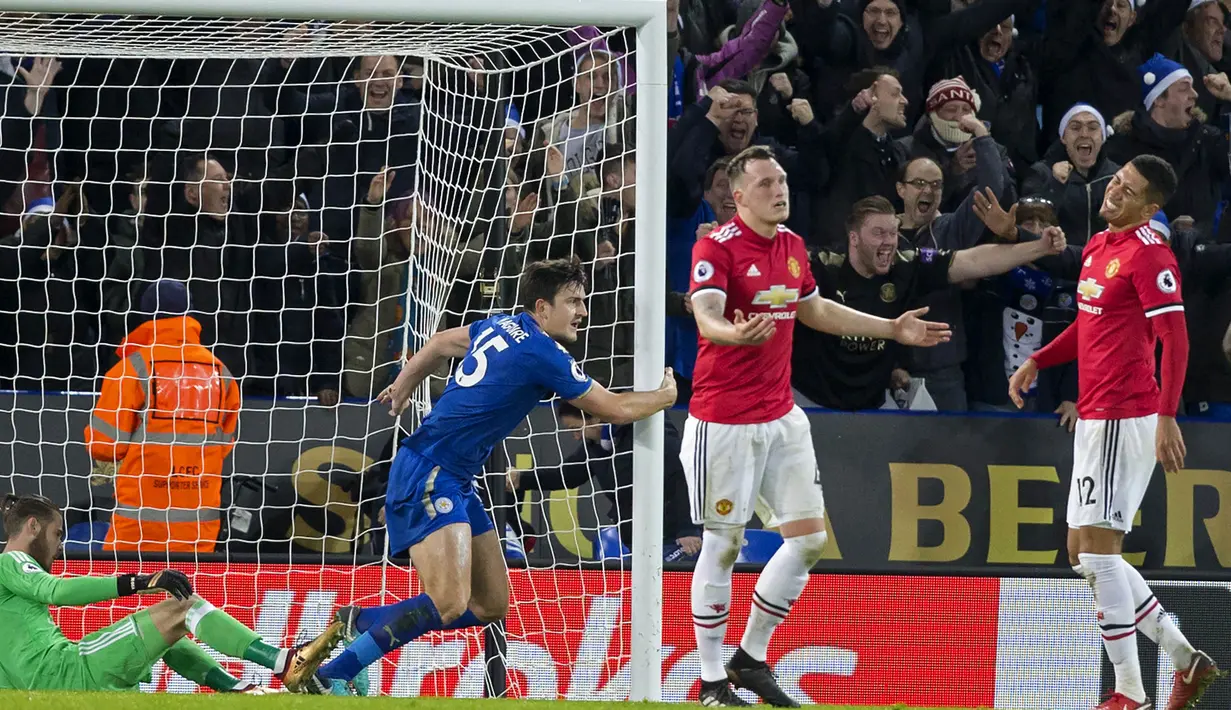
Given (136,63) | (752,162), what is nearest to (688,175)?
(752,162)

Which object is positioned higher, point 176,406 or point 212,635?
point 176,406

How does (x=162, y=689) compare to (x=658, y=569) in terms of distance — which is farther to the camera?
(x=162, y=689)

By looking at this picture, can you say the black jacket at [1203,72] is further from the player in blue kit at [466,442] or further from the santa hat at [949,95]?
the player in blue kit at [466,442]

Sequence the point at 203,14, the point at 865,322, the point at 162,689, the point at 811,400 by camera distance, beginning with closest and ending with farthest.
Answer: the point at 203,14
the point at 865,322
the point at 162,689
the point at 811,400

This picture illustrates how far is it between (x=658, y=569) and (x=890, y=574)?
1.22 metres

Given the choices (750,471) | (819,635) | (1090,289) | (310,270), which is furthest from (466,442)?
(1090,289)

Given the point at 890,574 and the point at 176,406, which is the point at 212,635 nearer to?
the point at 176,406

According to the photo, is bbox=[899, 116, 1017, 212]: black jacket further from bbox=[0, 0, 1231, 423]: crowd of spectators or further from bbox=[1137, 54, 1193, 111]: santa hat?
bbox=[1137, 54, 1193, 111]: santa hat

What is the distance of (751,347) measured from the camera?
17.5 feet

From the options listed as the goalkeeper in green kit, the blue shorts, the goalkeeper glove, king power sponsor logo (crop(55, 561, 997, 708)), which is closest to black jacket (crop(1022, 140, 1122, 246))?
king power sponsor logo (crop(55, 561, 997, 708))

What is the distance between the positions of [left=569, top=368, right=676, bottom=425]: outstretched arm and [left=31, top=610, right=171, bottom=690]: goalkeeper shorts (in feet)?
5.56

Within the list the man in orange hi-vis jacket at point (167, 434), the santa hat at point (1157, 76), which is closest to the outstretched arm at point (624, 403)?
the man in orange hi-vis jacket at point (167, 434)

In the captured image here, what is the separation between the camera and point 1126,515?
5.70m

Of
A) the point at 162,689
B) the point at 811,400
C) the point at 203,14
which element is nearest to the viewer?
the point at 203,14
